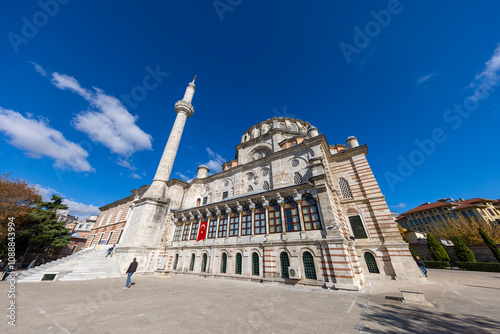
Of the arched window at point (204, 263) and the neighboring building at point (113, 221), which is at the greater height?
the neighboring building at point (113, 221)

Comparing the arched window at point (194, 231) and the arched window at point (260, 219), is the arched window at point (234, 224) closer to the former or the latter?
the arched window at point (260, 219)

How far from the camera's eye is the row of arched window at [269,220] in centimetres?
1192

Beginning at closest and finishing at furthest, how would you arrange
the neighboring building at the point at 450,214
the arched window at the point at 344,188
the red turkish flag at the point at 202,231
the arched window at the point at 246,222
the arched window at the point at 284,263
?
the arched window at the point at 284,263 → the arched window at the point at 246,222 → the red turkish flag at the point at 202,231 → the arched window at the point at 344,188 → the neighboring building at the point at 450,214

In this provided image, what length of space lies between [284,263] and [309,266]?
1655 millimetres

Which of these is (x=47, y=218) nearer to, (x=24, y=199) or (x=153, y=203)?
(x=24, y=199)

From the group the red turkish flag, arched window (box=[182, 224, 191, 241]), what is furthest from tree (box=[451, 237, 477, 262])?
arched window (box=[182, 224, 191, 241])

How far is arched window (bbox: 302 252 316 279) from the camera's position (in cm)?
1042

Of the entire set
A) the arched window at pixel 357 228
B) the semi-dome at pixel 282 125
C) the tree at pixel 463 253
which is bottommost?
the tree at pixel 463 253

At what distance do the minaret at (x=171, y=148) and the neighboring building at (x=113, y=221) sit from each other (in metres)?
6.57

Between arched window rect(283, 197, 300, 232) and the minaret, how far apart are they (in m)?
16.8

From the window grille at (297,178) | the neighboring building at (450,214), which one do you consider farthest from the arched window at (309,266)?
the neighboring building at (450,214)

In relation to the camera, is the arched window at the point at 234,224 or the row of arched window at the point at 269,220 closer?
the row of arched window at the point at 269,220

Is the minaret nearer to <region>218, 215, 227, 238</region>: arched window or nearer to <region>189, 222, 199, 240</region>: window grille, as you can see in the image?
<region>189, 222, 199, 240</region>: window grille

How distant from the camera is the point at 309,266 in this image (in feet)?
34.9
